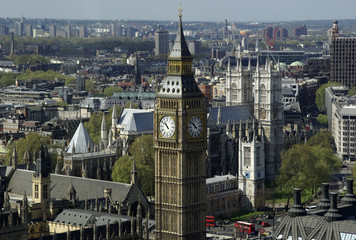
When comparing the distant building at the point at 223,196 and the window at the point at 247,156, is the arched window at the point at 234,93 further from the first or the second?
the distant building at the point at 223,196

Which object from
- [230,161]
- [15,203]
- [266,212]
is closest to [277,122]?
[230,161]

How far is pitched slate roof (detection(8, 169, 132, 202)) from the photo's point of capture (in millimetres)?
124812

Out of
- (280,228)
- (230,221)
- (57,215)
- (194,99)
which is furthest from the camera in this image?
(230,221)

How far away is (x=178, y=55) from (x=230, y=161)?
64.6 m

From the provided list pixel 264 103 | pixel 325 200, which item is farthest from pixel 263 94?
pixel 325 200

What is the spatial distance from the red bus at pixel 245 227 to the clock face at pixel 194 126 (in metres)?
30.3

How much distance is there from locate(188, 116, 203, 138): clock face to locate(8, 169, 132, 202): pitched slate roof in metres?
19.7

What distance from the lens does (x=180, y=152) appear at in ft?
345

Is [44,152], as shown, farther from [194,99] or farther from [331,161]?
[331,161]

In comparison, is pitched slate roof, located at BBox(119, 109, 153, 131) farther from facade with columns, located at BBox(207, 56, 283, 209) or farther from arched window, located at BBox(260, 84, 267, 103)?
arched window, located at BBox(260, 84, 267, 103)

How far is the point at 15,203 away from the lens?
120m

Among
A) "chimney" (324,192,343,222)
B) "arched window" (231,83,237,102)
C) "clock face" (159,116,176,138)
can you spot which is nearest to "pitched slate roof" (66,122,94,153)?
"arched window" (231,83,237,102)

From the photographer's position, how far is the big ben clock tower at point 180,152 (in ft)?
345

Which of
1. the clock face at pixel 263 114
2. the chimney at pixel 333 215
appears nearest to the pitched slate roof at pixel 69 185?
the chimney at pixel 333 215
